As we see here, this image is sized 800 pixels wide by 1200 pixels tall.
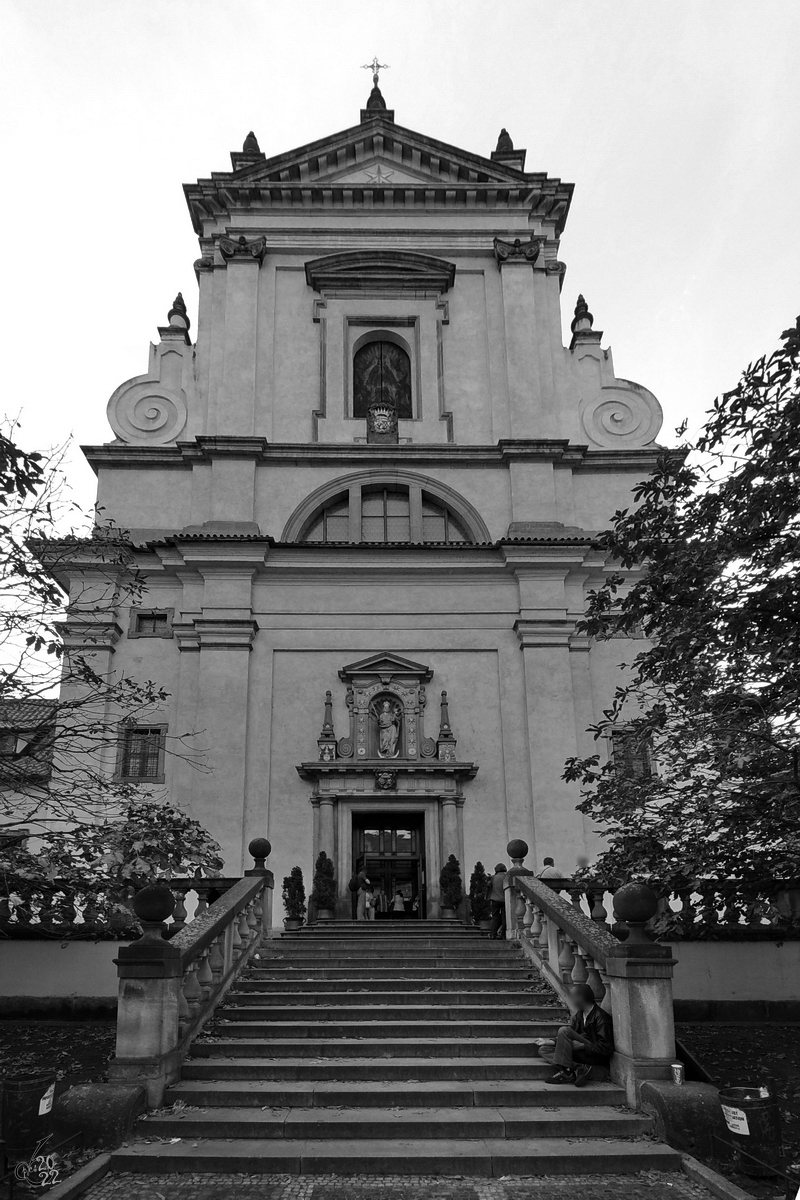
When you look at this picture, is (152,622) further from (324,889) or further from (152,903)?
(152,903)

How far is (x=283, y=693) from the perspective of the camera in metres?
22.9

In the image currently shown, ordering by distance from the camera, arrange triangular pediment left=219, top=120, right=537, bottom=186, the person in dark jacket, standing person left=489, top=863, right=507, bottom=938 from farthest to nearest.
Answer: triangular pediment left=219, top=120, right=537, bottom=186 < standing person left=489, top=863, right=507, bottom=938 < the person in dark jacket

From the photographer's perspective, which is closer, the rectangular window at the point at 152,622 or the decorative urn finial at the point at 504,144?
the rectangular window at the point at 152,622

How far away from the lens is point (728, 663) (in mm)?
9836

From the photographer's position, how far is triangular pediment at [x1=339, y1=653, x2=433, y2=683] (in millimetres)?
22828

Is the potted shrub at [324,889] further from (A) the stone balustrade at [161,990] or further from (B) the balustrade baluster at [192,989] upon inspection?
(B) the balustrade baluster at [192,989]

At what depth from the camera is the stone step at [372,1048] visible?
10359 mm

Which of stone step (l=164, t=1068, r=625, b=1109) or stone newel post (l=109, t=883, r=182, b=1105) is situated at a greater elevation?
stone newel post (l=109, t=883, r=182, b=1105)

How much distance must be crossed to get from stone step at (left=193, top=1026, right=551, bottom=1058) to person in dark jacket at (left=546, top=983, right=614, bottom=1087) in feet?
2.16

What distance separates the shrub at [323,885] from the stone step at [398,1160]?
12.1 metres

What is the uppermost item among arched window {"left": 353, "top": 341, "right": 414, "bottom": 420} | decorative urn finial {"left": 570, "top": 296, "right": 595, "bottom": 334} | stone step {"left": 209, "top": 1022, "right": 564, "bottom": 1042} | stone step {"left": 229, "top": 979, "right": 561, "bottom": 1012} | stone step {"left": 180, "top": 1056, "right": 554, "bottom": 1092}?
decorative urn finial {"left": 570, "top": 296, "right": 595, "bottom": 334}

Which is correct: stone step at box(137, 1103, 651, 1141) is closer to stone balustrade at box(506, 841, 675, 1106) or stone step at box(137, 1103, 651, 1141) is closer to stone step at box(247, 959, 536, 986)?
stone balustrade at box(506, 841, 675, 1106)

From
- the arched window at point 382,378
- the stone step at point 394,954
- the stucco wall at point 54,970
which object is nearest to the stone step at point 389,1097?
the stone step at point 394,954


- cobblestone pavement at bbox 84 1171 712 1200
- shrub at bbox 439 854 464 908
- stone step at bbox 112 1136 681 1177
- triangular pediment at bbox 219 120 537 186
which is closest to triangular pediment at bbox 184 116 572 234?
triangular pediment at bbox 219 120 537 186
